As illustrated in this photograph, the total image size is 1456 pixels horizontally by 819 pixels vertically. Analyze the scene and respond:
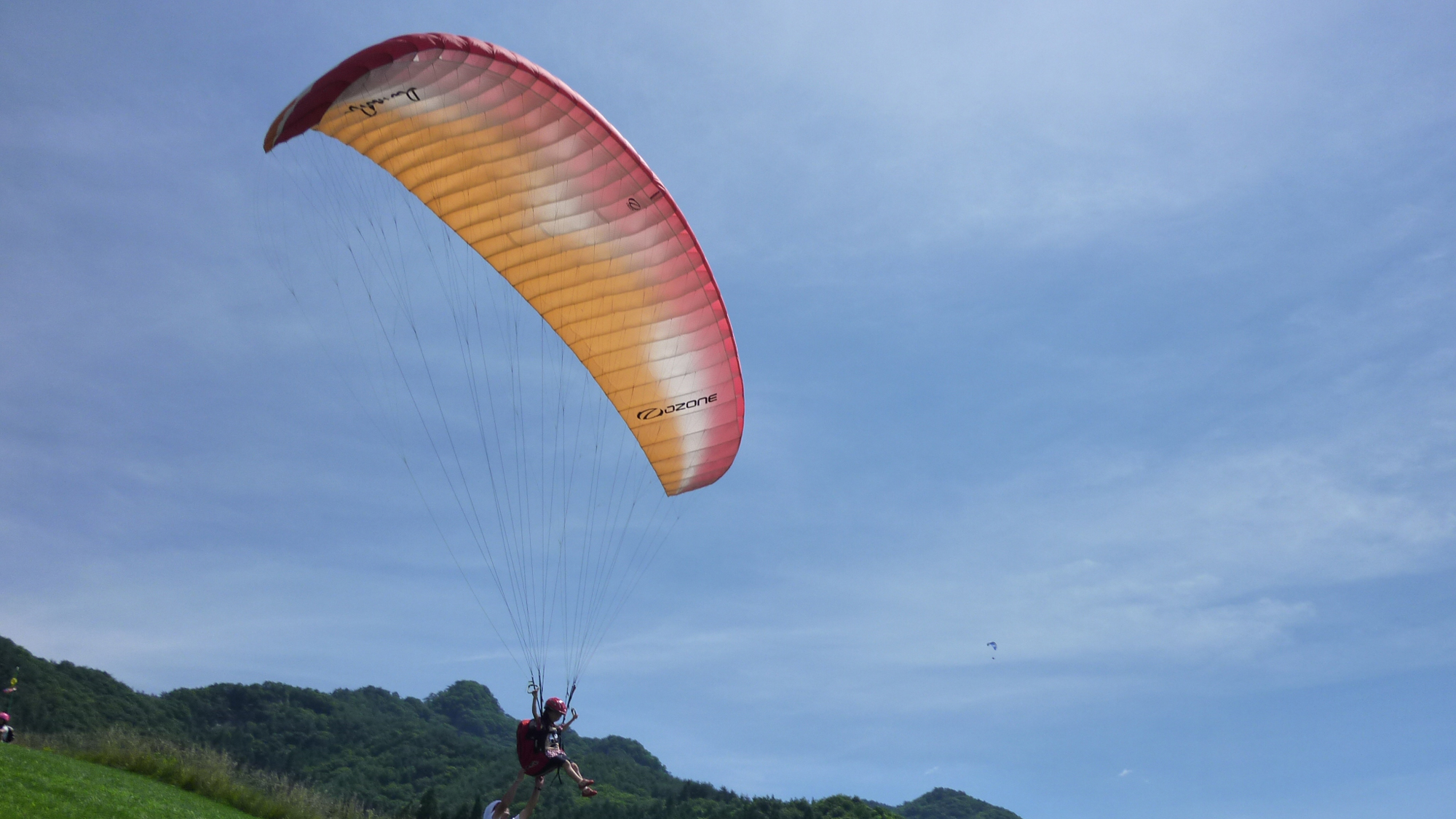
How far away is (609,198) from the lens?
14.4 meters

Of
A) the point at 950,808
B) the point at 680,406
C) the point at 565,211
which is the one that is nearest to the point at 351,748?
the point at 950,808

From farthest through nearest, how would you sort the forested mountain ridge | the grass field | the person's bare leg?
the forested mountain ridge → the grass field → the person's bare leg

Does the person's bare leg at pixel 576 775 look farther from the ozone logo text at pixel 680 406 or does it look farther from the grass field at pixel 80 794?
the grass field at pixel 80 794

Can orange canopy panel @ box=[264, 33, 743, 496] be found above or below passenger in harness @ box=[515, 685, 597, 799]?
above

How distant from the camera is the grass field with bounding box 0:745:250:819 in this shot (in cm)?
1373

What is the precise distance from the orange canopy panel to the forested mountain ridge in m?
33.1

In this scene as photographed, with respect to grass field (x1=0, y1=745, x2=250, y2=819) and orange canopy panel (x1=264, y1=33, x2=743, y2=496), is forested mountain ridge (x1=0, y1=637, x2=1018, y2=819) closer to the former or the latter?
grass field (x1=0, y1=745, x2=250, y2=819)

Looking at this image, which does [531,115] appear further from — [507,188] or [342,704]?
[342,704]

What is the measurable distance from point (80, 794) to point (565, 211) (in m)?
11.6

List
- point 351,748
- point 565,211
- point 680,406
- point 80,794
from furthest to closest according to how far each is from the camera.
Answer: point 351,748 → point 680,406 → point 80,794 → point 565,211

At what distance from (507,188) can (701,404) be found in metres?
4.58

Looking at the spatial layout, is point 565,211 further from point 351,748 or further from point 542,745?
point 351,748

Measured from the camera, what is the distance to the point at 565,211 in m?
14.5

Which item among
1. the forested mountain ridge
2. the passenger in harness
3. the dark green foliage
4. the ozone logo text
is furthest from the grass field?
the dark green foliage
